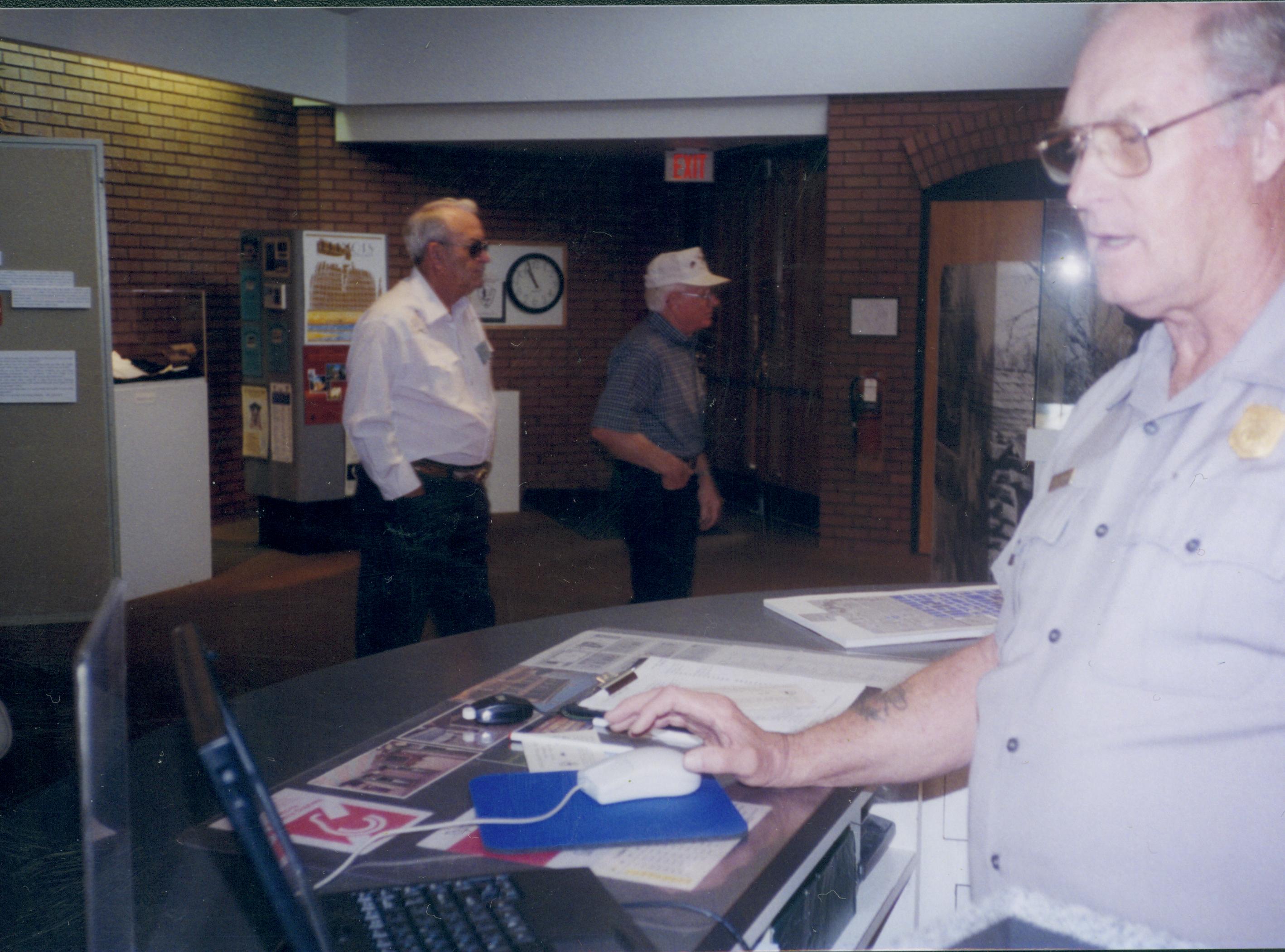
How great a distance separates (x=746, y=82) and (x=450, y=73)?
6.42 feet

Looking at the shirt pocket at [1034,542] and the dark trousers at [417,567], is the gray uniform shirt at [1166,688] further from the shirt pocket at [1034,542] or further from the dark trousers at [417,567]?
the dark trousers at [417,567]

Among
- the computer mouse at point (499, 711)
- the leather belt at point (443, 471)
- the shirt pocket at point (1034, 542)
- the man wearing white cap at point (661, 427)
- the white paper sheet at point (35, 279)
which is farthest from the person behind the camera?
the white paper sheet at point (35, 279)

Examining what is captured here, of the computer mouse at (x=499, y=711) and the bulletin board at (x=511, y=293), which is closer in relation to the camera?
the computer mouse at (x=499, y=711)

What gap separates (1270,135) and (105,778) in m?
1.05

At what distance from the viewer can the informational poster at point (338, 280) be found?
6281mm

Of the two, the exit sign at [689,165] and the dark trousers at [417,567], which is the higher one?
the exit sign at [689,165]

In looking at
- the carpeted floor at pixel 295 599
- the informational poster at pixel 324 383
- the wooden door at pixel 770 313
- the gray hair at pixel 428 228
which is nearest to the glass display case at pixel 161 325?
the informational poster at pixel 324 383

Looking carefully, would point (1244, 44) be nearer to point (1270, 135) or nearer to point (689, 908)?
point (1270, 135)

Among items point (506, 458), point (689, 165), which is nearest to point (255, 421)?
point (506, 458)

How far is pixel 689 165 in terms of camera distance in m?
7.90

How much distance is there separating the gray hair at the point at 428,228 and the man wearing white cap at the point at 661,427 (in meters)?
0.70

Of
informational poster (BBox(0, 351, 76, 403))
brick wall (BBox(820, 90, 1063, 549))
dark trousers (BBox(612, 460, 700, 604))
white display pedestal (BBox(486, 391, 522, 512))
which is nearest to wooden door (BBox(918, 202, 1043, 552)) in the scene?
brick wall (BBox(820, 90, 1063, 549))

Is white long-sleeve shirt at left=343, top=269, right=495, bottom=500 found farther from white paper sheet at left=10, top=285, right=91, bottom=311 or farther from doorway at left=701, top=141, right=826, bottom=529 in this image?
doorway at left=701, top=141, right=826, bottom=529

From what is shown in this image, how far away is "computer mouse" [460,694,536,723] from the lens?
1.44 meters
